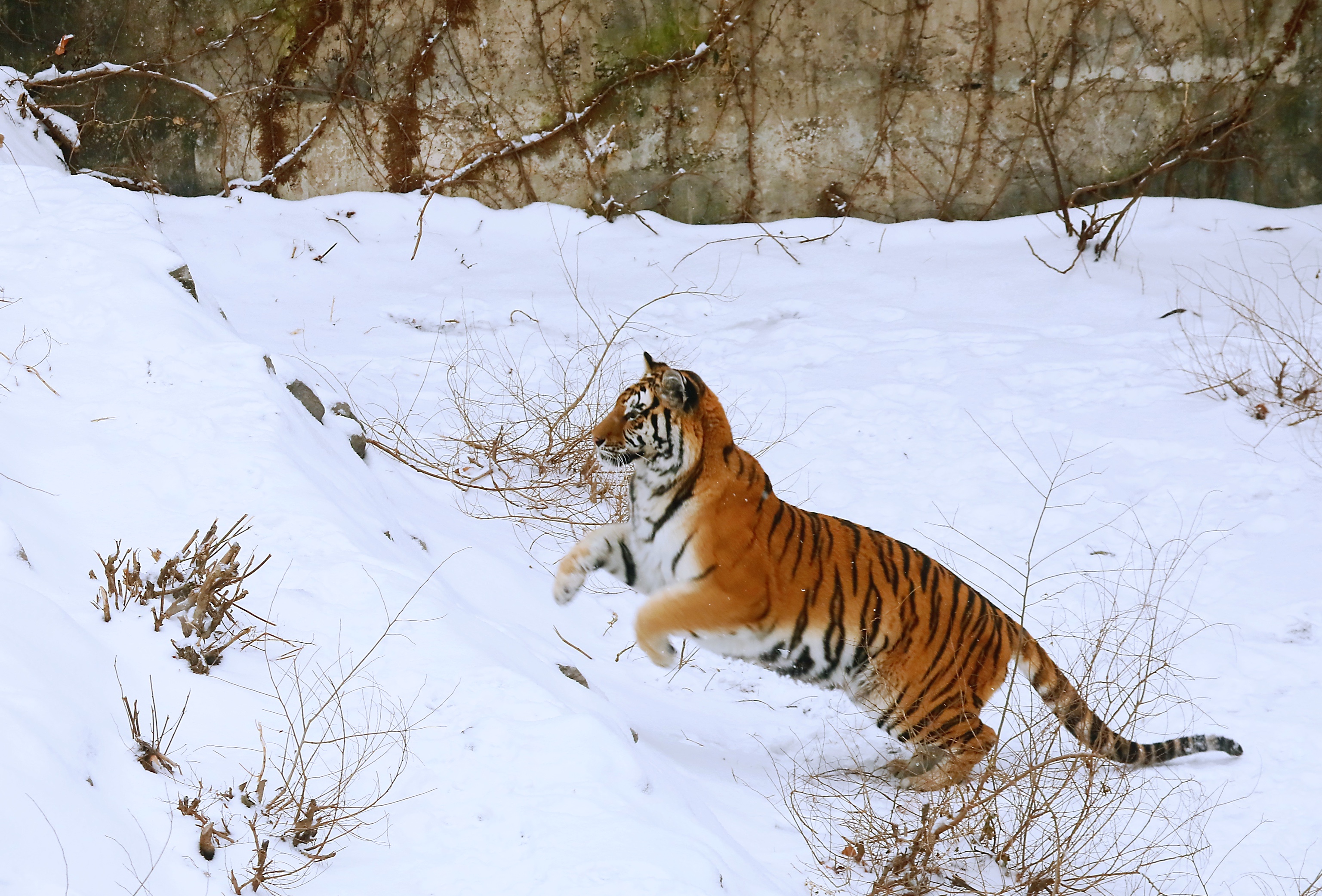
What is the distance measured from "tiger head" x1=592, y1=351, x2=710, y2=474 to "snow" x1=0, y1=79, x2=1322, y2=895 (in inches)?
27.4

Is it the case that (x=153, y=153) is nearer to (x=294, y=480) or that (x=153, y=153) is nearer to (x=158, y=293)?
(x=158, y=293)

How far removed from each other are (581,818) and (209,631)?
3.28 ft

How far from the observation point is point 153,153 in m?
8.56

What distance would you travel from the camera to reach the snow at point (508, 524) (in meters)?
2.48

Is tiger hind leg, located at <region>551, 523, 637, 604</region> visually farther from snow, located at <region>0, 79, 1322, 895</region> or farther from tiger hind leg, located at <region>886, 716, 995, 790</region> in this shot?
tiger hind leg, located at <region>886, 716, 995, 790</region>

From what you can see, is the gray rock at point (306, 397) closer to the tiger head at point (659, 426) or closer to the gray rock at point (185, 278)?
the gray rock at point (185, 278)

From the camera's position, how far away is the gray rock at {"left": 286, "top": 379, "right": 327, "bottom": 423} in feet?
15.2

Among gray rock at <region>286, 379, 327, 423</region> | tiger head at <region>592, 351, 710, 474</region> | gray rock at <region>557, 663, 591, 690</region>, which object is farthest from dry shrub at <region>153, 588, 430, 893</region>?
gray rock at <region>286, 379, 327, 423</region>

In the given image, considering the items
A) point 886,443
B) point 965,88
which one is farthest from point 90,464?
point 965,88

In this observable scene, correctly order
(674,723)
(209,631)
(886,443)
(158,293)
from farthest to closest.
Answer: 1. (886,443)
2. (158,293)
3. (674,723)
4. (209,631)

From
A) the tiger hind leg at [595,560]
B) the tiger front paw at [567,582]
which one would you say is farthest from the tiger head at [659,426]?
the tiger front paw at [567,582]

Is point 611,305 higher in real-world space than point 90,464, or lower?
higher

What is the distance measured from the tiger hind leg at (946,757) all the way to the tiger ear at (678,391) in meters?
1.34

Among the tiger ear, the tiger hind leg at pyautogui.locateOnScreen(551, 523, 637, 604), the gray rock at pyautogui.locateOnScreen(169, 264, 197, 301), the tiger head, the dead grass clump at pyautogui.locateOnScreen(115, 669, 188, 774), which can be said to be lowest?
the dead grass clump at pyautogui.locateOnScreen(115, 669, 188, 774)
